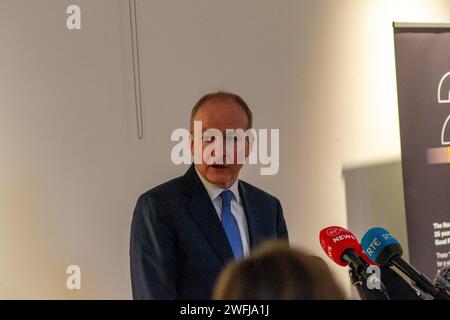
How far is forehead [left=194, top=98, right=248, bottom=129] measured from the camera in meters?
3.01

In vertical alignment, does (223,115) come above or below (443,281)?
above

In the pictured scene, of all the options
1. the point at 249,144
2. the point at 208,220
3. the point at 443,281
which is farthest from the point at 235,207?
the point at 443,281

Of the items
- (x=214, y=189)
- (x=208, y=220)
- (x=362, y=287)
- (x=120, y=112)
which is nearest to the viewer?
(x=362, y=287)

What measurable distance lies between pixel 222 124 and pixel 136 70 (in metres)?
0.54

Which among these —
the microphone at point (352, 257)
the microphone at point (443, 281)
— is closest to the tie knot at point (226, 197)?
the microphone at point (352, 257)

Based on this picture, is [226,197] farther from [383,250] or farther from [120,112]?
[383,250]

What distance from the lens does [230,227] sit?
2896 mm

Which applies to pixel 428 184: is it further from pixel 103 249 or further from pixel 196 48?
pixel 103 249

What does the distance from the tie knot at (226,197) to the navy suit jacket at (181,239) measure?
0.07 meters

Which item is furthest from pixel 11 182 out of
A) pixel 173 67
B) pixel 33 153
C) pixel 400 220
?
pixel 400 220

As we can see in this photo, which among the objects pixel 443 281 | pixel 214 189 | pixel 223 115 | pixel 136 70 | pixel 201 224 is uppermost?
pixel 136 70

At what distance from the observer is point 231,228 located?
2898mm

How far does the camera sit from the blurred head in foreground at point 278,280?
115 cm

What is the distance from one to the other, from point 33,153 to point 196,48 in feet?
→ 2.94
